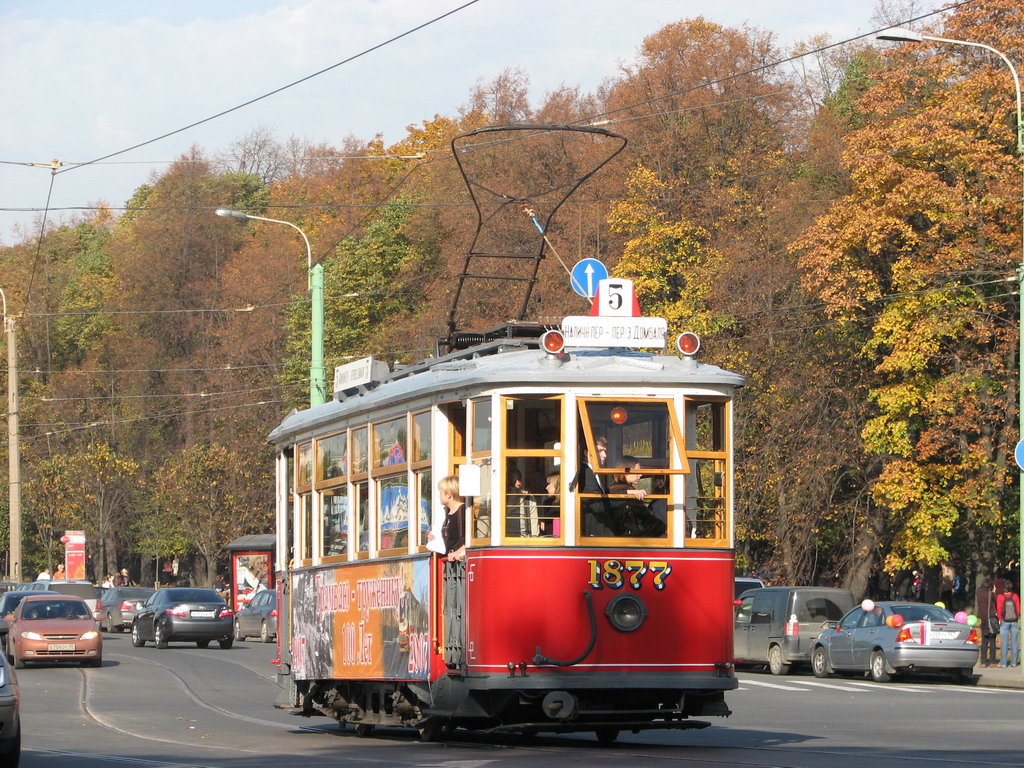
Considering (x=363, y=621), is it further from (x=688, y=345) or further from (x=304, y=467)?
(x=688, y=345)

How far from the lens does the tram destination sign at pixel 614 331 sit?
13.1m

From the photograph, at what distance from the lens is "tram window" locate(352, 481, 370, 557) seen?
1463 centimetres

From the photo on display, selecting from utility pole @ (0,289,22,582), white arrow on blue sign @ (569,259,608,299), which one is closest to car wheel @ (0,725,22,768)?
white arrow on blue sign @ (569,259,608,299)

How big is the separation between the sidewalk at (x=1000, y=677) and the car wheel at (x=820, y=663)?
7.86ft

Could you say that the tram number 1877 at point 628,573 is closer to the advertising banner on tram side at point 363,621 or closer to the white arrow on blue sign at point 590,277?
the advertising banner on tram side at point 363,621

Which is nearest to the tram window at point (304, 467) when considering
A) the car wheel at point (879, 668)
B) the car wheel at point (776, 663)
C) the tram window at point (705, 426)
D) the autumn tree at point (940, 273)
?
the tram window at point (705, 426)

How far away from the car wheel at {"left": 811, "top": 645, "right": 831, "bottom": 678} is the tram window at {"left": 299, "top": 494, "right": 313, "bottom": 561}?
1471 cm

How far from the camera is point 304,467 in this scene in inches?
646

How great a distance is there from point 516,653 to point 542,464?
1.37 meters

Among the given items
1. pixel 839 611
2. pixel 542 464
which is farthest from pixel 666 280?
pixel 542 464

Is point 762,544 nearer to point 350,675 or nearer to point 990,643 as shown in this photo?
point 990,643

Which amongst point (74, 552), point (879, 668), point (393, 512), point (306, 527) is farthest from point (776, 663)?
point (74, 552)

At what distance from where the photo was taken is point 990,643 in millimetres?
31219

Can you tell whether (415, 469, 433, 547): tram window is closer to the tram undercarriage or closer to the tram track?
the tram undercarriage
